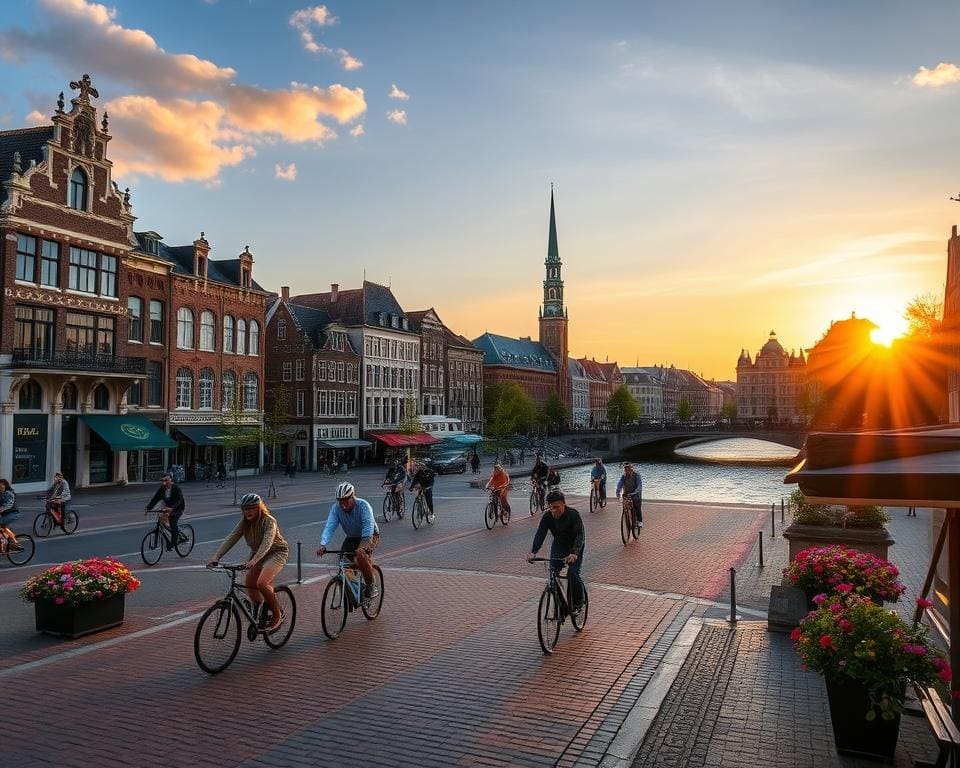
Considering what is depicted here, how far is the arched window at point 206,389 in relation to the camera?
45.6 m

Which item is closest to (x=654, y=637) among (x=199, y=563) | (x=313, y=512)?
(x=199, y=563)

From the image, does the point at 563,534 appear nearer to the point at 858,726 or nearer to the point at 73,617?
the point at 858,726

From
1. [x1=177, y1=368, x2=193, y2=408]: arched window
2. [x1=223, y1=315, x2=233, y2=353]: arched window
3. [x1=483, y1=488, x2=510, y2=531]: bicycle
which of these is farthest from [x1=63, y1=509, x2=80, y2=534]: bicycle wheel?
[x1=223, y1=315, x2=233, y2=353]: arched window

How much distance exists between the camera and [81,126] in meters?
35.8

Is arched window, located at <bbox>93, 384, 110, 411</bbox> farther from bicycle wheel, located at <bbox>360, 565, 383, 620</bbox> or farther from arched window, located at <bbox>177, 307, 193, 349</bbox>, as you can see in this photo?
bicycle wheel, located at <bbox>360, 565, 383, 620</bbox>

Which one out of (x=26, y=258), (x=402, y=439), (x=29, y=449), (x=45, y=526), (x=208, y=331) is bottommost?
(x=45, y=526)

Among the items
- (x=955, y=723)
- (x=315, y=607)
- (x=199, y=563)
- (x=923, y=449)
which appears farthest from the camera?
(x=199, y=563)

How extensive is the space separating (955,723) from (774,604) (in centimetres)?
452

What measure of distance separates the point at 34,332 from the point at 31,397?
9.38 feet

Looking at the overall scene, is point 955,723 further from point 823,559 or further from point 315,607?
point 315,607

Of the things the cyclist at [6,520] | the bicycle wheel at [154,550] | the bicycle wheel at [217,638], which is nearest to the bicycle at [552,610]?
the bicycle wheel at [217,638]

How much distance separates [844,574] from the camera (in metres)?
9.11

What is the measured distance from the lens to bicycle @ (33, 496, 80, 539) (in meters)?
21.0

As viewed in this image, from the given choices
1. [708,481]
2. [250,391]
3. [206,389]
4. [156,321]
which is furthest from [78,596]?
→ [708,481]
